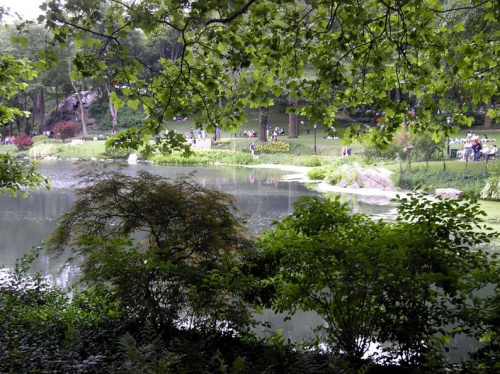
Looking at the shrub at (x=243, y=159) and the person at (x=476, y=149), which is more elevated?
the person at (x=476, y=149)

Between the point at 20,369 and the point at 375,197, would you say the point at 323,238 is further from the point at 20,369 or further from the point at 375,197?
the point at 375,197

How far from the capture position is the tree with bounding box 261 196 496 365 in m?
3.31

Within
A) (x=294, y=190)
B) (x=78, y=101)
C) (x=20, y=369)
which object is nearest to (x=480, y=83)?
(x=20, y=369)

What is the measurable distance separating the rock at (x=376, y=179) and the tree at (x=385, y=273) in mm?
13296

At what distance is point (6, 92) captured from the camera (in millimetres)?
6227

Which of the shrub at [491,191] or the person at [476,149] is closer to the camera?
the shrub at [491,191]

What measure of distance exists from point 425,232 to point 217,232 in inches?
64.9

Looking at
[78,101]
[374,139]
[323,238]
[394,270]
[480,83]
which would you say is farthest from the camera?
[78,101]

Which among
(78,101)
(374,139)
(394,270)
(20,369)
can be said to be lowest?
(20,369)

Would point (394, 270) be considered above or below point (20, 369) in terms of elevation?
above

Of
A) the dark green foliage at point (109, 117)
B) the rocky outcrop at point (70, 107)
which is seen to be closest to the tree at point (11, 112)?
the dark green foliage at point (109, 117)

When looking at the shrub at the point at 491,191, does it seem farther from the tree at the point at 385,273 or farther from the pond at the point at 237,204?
the tree at the point at 385,273

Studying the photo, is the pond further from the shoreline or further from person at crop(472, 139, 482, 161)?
person at crop(472, 139, 482, 161)

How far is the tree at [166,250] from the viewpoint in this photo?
368 cm
